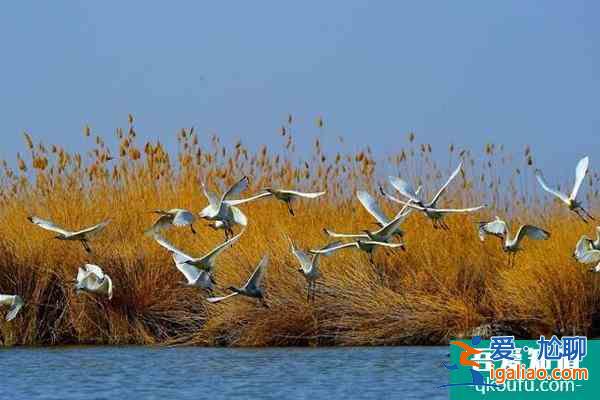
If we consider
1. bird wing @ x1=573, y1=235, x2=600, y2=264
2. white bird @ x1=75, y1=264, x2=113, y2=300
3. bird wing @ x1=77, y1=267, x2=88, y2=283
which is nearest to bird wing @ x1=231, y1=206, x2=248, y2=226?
white bird @ x1=75, y1=264, x2=113, y2=300

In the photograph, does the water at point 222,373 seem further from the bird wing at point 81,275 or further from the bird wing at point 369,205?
the bird wing at point 369,205

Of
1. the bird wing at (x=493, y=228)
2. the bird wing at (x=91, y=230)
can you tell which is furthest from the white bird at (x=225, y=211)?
the bird wing at (x=493, y=228)

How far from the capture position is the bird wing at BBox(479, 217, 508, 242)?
1521 cm

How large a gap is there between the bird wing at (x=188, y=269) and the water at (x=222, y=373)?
0.83 m

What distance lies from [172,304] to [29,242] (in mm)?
1923

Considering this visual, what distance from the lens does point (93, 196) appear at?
1903 cm

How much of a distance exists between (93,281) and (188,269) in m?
1.07

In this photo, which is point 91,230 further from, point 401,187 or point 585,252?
point 585,252

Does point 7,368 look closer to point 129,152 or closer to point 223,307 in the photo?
point 223,307

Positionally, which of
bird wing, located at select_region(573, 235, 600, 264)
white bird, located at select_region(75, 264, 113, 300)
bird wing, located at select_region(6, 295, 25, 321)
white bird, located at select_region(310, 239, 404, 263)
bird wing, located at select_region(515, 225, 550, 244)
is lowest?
bird wing, located at select_region(6, 295, 25, 321)

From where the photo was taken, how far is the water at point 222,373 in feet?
41.7

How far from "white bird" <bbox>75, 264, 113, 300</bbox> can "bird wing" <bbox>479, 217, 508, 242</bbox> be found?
157 inches

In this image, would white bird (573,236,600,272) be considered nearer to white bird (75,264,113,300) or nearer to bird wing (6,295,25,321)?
white bird (75,264,113,300)

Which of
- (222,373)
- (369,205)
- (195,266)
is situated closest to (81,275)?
(195,266)
